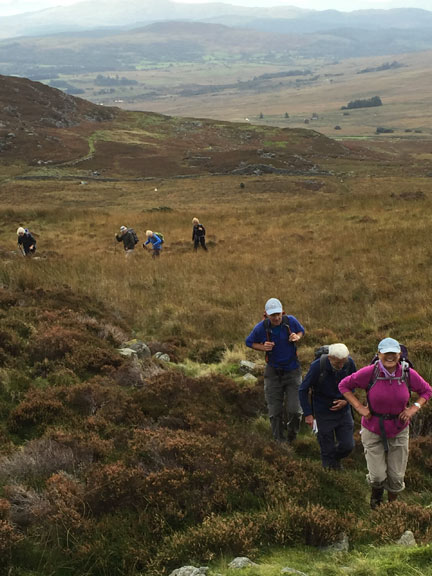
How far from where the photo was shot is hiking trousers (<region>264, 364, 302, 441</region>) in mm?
7055

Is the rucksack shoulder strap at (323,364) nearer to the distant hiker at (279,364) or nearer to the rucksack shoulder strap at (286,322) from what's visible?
the distant hiker at (279,364)

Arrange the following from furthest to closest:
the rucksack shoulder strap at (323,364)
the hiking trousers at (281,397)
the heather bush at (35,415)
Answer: the hiking trousers at (281,397), the heather bush at (35,415), the rucksack shoulder strap at (323,364)

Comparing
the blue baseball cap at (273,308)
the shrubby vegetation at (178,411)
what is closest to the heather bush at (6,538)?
the shrubby vegetation at (178,411)

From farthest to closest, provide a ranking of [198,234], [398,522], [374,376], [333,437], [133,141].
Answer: [133,141] < [198,234] < [333,437] < [374,376] < [398,522]

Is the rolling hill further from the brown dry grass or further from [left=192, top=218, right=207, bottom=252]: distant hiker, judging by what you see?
[left=192, top=218, right=207, bottom=252]: distant hiker

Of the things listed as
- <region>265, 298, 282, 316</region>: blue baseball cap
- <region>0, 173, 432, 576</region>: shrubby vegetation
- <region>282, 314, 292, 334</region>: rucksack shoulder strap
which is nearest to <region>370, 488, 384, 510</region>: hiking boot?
<region>0, 173, 432, 576</region>: shrubby vegetation

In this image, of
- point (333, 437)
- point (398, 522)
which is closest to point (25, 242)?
point (333, 437)

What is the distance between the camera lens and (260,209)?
31.3 meters

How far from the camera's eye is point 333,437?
6254mm

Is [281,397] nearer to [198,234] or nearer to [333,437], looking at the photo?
[333,437]

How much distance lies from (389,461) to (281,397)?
74.7 inches

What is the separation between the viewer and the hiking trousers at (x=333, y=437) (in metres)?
6.19

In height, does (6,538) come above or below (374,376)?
below

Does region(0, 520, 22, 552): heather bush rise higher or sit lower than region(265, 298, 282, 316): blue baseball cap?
lower
